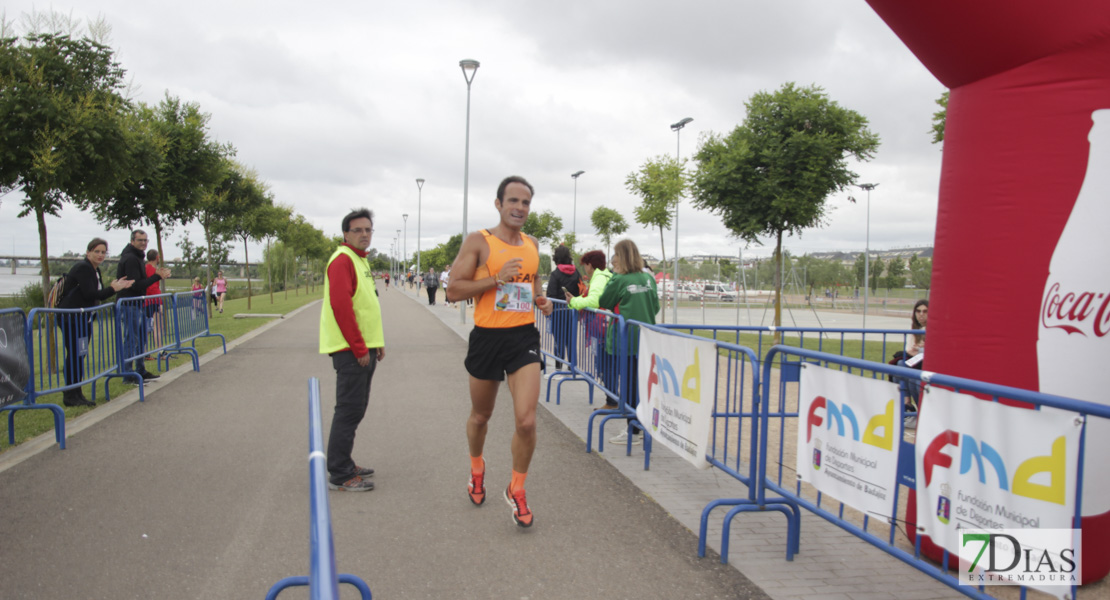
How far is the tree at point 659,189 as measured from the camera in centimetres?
2630

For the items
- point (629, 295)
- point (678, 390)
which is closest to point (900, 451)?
point (678, 390)

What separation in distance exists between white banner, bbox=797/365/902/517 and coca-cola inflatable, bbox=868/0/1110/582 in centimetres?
36

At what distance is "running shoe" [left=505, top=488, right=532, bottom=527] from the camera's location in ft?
13.5

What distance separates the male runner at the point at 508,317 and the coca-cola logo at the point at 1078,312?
100.0 inches

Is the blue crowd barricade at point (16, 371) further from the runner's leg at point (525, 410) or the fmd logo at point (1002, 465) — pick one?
the fmd logo at point (1002, 465)

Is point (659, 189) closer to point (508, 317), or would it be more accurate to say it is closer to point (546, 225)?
point (508, 317)

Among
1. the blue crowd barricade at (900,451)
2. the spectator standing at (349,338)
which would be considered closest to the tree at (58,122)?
the spectator standing at (349,338)

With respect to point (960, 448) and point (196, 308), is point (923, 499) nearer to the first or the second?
point (960, 448)

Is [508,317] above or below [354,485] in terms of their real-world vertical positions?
above

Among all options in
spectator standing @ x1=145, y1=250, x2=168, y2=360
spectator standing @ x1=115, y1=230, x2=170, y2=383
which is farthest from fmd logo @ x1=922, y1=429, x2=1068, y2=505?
spectator standing @ x1=145, y1=250, x2=168, y2=360

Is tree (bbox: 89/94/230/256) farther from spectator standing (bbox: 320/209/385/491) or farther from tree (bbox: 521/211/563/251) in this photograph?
tree (bbox: 521/211/563/251)

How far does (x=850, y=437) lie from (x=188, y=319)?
434 inches

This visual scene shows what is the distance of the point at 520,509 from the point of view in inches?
163

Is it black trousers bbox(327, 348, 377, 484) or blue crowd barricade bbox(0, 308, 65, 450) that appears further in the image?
blue crowd barricade bbox(0, 308, 65, 450)
